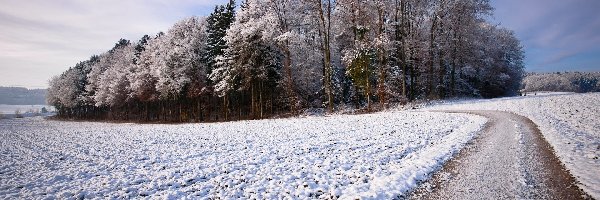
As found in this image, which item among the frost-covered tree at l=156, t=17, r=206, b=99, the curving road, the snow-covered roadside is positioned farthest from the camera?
the frost-covered tree at l=156, t=17, r=206, b=99

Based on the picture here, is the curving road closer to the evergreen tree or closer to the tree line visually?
the tree line

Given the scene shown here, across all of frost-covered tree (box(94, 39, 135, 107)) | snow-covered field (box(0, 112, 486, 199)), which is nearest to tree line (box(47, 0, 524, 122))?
frost-covered tree (box(94, 39, 135, 107))

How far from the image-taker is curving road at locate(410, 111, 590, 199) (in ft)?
27.0

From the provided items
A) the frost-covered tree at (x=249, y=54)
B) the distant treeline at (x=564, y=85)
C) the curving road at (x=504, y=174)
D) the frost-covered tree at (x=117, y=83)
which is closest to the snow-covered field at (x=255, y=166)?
the curving road at (x=504, y=174)

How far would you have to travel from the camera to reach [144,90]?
59.5m

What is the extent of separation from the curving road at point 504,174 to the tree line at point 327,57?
20.9 metres

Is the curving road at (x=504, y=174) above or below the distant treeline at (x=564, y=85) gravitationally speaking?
below

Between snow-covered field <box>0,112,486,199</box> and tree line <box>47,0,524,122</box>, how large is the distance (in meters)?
17.8

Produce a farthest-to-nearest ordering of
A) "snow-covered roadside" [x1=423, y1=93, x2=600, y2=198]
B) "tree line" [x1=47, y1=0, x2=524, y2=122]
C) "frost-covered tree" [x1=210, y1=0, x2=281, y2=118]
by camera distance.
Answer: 1. "frost-covered tree" [x1=210, y1=0, x2=281, y2=118]
2. "tree line" [x1=47, y1=0, x2=524, y2=122]
3. "snow-covered roadside" [x1=423, y1=93, x2=600, y2=198]

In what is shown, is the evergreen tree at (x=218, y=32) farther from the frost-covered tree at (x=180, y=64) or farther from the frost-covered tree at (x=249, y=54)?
the frost-covered tree at (x=249, y=54)

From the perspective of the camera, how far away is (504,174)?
9.68 m

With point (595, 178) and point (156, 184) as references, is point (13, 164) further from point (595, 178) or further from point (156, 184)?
point (595, 178)

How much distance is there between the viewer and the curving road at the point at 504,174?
8.24 m

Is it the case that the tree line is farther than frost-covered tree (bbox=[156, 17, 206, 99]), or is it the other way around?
frost-covered tree (bbox=[156, 17, 206, 99])
